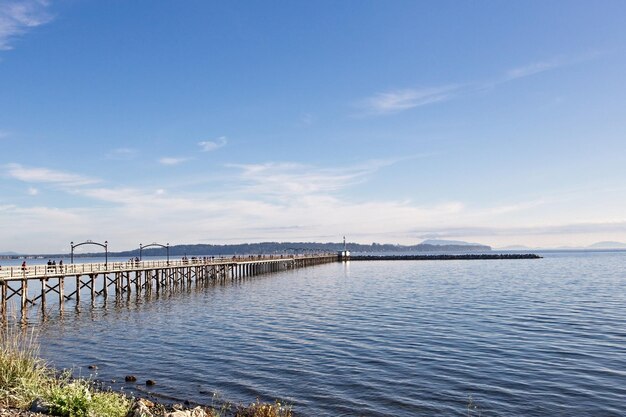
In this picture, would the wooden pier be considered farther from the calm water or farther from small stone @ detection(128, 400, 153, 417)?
small stone @ detection(128, 400, 153, 417)

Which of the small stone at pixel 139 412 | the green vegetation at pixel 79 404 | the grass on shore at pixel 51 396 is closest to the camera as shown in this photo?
the green vegetation at pixel 79 404

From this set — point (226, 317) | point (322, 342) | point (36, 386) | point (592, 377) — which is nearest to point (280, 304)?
point (226, 317)

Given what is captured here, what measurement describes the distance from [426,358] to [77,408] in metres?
15.7

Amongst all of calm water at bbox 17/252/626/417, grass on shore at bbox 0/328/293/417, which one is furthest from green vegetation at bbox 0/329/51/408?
calm water at bbox 17/252/626/417

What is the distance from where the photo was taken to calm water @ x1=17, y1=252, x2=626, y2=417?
17.3 metres

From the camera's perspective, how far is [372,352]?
23.9m

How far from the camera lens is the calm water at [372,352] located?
17266 millimetres

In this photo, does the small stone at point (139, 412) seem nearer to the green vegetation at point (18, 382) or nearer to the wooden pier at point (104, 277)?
the green vegetation at point (18, 382)

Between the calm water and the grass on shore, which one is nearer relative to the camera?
the grass on shore

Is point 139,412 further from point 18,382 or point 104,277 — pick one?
point 104,277

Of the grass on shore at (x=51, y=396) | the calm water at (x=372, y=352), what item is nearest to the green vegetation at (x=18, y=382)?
the grass on shore at (x=51, y=396)

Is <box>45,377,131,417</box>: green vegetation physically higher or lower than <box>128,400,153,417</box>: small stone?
higher

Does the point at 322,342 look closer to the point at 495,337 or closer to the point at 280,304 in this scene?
the point at 495,337

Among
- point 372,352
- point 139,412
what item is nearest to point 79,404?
point 139,412
